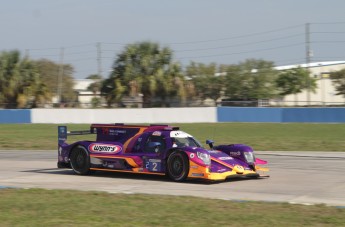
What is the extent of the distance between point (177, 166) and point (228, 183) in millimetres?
1065

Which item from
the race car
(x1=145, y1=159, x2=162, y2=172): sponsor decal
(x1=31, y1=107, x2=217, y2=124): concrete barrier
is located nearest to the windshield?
the race car

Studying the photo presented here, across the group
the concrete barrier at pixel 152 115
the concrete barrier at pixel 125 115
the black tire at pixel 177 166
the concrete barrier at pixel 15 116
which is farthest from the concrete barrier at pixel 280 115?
the black tire at pixel 177 166

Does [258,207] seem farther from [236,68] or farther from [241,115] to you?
[236,68]

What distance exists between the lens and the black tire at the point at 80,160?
13.7m

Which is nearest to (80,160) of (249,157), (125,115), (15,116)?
(249,157)

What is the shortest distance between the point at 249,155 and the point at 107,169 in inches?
121

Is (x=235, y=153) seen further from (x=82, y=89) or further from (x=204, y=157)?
(x=82, y=89)

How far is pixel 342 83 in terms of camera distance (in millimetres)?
68125

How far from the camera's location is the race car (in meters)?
12.1

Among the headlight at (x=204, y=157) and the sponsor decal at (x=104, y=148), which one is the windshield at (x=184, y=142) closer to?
the headlight at (x=204, y=157)

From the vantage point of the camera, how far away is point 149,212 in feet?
27.3

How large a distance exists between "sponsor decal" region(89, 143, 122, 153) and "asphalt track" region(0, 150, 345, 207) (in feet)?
1.91

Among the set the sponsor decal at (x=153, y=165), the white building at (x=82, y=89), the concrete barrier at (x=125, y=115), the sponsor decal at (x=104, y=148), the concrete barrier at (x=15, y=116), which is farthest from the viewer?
the white building at (x=82, y=89)

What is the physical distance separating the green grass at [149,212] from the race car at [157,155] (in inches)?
87.0
